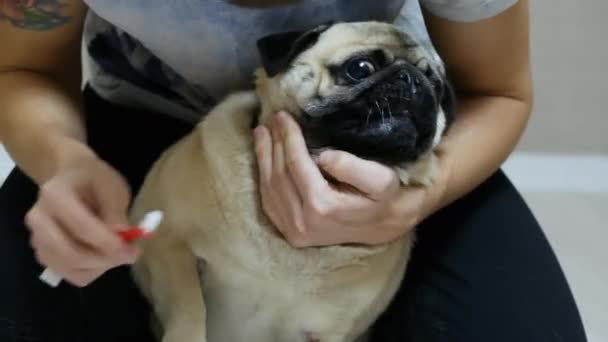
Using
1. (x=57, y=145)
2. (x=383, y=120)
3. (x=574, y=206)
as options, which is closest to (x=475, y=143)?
(x=383, y=120)

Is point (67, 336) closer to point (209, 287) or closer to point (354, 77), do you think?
point (209, 287)

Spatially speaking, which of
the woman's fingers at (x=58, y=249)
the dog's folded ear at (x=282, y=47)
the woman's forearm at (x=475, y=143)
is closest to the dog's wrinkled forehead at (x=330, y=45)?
the dog's folded ear at (x=282, y=47)

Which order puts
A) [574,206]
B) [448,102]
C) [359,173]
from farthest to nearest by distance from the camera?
[574,206] → [448,102] → [359,173]

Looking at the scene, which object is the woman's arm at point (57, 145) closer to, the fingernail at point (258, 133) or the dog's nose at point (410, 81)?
the fingernail at point (258, 133)

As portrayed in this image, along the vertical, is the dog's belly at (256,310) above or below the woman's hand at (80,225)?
below

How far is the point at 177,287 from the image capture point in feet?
2.41

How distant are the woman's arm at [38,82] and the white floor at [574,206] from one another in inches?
23.2

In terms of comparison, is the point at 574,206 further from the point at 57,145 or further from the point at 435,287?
the point at 57,145

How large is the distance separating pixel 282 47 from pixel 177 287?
0.22m

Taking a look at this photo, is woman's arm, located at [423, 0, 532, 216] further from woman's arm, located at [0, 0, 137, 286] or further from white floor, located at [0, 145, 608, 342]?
white floor, located at [0, 145, 608, 342]

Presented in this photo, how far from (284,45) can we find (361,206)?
0.49 ft

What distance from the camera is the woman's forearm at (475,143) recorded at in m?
0.81

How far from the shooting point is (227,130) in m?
0.76

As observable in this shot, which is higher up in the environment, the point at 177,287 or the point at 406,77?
the point at 406,77
